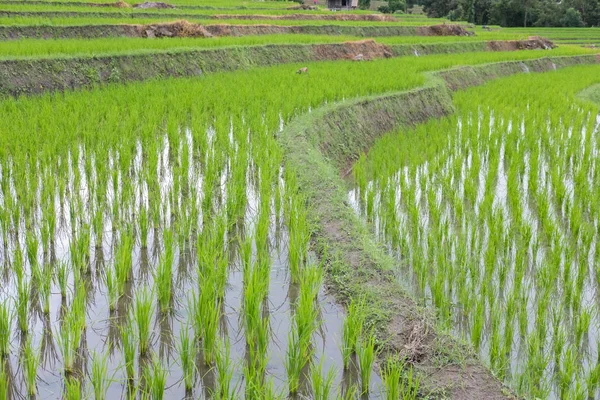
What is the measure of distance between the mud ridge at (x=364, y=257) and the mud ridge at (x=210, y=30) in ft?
22.0

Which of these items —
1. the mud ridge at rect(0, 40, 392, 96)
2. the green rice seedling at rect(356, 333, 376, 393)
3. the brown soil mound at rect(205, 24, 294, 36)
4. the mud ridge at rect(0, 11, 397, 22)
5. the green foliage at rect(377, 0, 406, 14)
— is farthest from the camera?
the green foliage at rect(377, 0, 406, 14)

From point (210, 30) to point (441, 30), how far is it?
1112 centimetres

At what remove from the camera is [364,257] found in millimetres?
3439

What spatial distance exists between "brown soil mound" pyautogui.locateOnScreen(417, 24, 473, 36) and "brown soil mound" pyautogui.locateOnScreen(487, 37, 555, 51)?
6.35 ft

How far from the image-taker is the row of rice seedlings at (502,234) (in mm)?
2820

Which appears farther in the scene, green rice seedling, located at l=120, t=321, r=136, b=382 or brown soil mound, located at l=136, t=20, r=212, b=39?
brown soil mound, located at l=136, t=20, r=212, b=39

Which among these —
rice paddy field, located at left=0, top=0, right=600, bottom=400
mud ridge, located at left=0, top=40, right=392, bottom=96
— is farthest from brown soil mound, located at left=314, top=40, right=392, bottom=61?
rice paddy field, located at left=0, top=0, right=600, bottom=400

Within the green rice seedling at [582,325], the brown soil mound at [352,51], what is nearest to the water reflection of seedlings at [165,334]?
the green rice seedling at [582,325]

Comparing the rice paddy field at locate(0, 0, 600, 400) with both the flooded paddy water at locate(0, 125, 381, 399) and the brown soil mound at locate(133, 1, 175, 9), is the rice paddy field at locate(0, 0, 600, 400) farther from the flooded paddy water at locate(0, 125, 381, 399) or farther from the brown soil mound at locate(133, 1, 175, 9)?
the brown soil mound at locate(133, 1, 175, 9)

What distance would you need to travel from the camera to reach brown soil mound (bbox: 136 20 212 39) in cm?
1275

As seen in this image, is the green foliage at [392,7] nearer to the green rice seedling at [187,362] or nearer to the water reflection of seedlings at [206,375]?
the water reflection of seedlings at [206,375]

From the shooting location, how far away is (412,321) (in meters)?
2.76

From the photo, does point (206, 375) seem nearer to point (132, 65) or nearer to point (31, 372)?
point (31, 372)

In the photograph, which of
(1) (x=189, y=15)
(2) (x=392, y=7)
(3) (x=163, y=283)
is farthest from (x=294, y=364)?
(2) (x=392, y=7)
